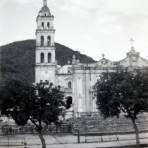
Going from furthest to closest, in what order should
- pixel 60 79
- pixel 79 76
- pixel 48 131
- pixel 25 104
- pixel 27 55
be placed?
pixel 27 55, pixel 60 79, pixel 79 76, pixel 48 131, pixel 25 104

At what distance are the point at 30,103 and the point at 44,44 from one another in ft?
116

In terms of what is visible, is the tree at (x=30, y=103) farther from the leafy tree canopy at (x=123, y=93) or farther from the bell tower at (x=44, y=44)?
the bell tower at (x=44, y=44)

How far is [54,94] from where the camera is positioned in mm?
24609

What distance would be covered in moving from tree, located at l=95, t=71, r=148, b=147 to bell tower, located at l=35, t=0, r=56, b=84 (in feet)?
103

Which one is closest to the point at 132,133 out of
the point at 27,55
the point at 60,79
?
the point at 60,79

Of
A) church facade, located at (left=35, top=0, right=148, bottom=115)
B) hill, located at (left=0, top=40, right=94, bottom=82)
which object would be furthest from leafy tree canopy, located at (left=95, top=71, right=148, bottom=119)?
hill, located at (left=0, top=40, right=94, bottom=82)

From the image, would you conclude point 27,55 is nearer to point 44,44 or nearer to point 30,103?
point 44,44

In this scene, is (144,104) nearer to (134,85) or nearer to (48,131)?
(134,85)

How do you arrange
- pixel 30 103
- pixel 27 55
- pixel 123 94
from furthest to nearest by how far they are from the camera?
pixel 27 55 < pixel 123 94 < pixel 30 103

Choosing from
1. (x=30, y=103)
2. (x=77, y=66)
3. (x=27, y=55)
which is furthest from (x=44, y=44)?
(x=27, y=55)

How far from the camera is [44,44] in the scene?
58.8m

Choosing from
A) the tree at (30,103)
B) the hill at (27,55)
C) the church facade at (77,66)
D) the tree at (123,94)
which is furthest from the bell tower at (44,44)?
the hill at (27,55)

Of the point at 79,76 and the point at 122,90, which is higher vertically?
the point at 79,76

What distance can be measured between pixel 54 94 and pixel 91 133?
1243 cm
